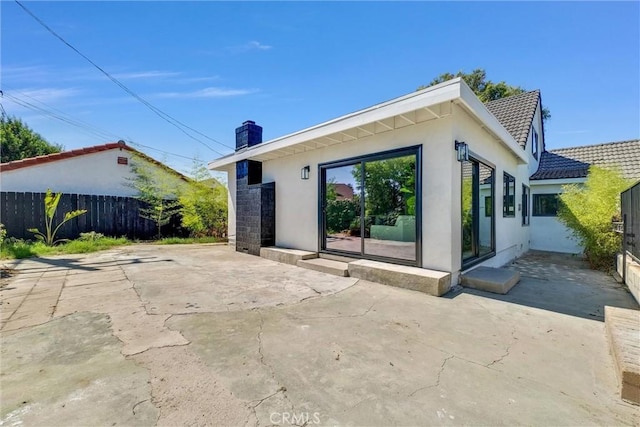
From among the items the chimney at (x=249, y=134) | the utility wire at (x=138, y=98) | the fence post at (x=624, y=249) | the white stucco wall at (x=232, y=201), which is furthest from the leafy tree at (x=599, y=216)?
the utility wire at (x=138, y=98)

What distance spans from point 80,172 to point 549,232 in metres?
17.7

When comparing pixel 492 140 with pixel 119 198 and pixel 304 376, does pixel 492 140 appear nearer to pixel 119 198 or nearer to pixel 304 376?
pixel 304 376

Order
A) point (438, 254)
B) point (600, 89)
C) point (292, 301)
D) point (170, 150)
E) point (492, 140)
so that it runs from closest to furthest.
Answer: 1. point (292, 301)
2. point (438, 254)
3. point (492, 140)
4. point (600, 89)
5. point (170, 150)

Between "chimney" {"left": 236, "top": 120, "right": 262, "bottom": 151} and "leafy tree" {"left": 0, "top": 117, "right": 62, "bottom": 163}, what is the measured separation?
1951cm

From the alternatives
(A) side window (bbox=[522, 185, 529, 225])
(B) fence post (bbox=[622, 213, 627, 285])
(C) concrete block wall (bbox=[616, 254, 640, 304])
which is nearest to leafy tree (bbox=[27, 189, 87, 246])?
(C) concrete block wall (bbox=[616, 254, 640, 304])

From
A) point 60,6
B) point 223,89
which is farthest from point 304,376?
point 223,89

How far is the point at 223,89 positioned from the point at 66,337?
9.77 m

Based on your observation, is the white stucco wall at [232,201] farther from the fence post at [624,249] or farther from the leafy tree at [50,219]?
the fence post at [624,249]

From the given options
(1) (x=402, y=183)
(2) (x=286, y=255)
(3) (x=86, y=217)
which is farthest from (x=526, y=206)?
(3) (x=86, y=217)

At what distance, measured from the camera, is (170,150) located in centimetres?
1314

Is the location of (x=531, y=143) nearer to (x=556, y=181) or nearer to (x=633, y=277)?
(x=556, y=181)

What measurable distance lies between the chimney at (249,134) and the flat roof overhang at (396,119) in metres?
1.73

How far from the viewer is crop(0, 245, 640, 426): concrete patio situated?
1632 mm

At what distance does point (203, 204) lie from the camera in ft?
36.2
